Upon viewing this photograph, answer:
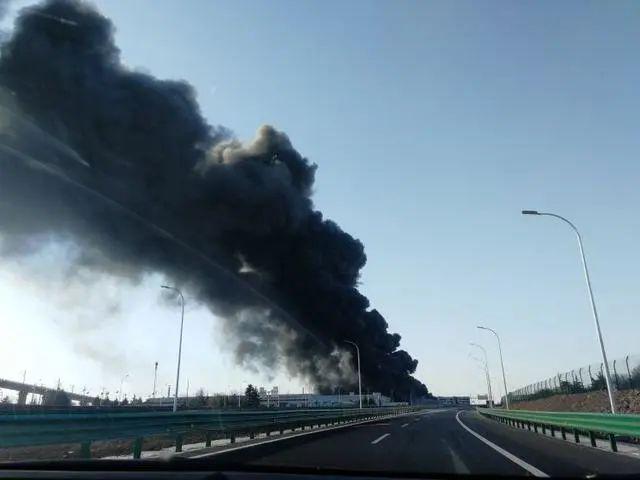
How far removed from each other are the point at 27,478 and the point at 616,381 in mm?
32607

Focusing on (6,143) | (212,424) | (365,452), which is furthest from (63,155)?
(365,452)

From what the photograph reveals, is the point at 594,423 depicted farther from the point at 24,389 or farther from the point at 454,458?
the point at 24,389

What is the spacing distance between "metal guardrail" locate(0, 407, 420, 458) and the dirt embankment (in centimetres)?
1643

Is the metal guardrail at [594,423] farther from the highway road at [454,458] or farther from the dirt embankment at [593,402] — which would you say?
the dirt embankment at [593,402]

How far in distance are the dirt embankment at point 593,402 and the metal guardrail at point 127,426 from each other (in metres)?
16.4

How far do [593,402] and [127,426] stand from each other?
1152 inches

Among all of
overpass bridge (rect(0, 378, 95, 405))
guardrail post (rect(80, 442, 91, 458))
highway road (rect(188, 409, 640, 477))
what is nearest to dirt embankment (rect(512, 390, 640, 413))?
highway road (rect(188, 409, 640, 477))

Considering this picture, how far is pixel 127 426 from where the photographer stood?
31.1ft

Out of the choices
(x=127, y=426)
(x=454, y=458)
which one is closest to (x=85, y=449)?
(x=127, y=426)

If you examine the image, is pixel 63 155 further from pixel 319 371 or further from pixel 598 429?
pixel 319 371

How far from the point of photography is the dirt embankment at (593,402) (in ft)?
83.4

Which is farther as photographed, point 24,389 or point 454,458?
point 24,389

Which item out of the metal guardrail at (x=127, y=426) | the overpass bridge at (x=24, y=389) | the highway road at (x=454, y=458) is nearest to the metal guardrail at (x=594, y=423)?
the highway road at (x=454, y=458)

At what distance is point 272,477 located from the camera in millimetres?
3584
